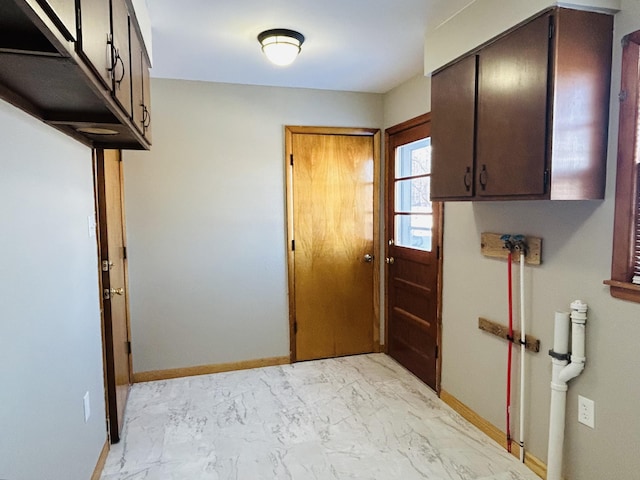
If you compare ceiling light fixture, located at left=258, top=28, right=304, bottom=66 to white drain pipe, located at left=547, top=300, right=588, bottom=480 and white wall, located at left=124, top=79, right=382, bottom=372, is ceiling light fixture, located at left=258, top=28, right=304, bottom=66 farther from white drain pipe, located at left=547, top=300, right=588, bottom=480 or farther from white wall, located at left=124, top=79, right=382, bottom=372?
white drain pipe, located at left=547, top=300, right=588, bottom=480

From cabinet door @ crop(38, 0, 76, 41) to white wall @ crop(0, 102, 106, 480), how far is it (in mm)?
477

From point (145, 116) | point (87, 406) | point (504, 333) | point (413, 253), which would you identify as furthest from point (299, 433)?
point (145, 116)

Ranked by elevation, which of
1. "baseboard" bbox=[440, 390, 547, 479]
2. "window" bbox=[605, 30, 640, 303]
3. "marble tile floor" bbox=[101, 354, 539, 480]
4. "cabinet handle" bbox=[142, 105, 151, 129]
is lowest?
"marble tile floor" bbox=[101, 354, 539, 480]

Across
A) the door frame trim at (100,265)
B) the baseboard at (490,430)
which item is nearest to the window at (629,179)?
the baseboard at (490,430)

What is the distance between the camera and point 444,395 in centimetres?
303

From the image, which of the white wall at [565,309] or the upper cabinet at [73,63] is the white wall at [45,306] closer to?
the upper cabinet at [73,63]

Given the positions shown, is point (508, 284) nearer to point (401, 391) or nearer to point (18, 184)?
point (401, 391)

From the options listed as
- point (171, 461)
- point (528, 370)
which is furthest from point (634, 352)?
point (171, 461)

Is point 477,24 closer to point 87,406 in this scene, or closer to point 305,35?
point 305,35

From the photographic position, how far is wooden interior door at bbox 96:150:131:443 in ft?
7.88

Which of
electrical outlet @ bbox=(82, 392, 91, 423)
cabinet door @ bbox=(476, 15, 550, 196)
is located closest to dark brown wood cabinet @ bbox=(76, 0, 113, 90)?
electrical outlet @ bbox=(82, 392, 91, 423)

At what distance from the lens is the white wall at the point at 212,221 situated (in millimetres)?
3316

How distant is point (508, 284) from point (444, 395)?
115cm

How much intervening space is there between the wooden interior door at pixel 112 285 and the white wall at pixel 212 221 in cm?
30
